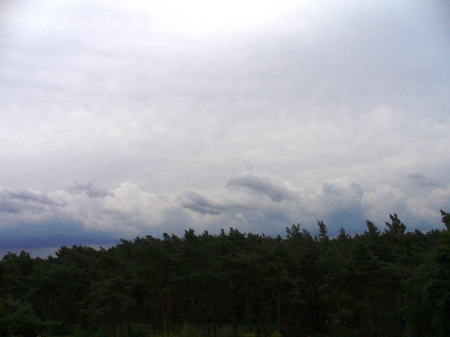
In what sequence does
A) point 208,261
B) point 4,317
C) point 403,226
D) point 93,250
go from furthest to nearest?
point 93,250 → point 403,226 → point 208,261 → point 4,317

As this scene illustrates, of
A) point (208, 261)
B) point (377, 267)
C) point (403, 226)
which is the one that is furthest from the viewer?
point (403, 226)

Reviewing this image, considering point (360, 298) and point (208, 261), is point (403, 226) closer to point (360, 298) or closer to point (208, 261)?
point (360, 298)

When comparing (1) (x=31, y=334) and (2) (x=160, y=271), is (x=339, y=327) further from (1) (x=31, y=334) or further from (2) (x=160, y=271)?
(1) (x=31, y=334)

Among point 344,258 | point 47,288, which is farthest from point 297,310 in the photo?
point 47,288

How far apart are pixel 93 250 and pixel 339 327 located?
6421 centimetres

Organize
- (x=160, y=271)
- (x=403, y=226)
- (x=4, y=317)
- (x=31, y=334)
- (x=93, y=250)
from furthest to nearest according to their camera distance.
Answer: (x=93, y=250) < (x=403, y=226) < (x=160, y=271) < (x=31, y=334) < (x=4, y=317)

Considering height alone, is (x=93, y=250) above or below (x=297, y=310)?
above

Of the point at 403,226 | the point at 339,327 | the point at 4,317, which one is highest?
the point at 403,226

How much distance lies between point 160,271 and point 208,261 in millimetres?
7053

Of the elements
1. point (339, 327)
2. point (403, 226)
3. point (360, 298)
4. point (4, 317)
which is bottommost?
point (339, 327)

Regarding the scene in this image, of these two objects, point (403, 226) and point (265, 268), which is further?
point (403, 226)

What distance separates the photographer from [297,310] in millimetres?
54969

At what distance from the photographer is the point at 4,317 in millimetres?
28281

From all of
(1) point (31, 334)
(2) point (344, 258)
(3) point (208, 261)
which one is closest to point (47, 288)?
(3) point (208, 261)
